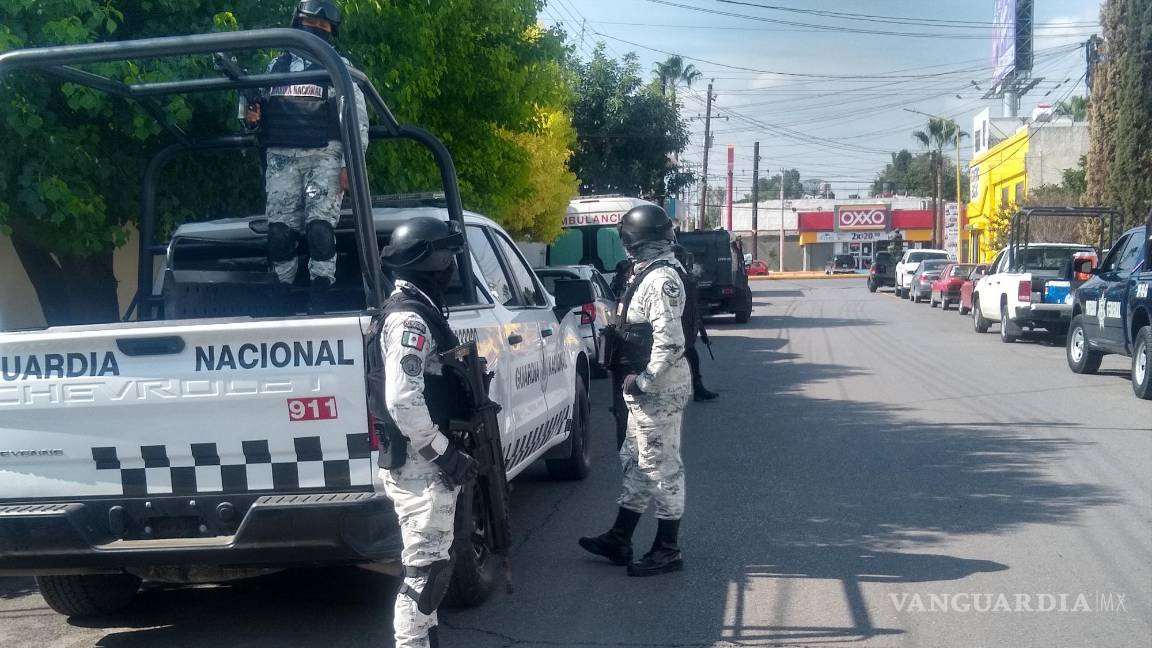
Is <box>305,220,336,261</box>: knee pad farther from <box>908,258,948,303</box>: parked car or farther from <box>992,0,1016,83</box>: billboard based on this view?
<box>992,0,1016,83</box>: billboard

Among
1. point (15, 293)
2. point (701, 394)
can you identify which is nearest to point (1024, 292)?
point (701, 394)

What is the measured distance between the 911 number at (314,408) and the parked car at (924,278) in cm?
3337

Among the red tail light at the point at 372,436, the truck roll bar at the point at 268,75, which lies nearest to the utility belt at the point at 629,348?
the truck roll bar at the point at 268,75

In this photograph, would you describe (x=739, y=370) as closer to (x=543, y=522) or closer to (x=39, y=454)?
(x=543, y=522)

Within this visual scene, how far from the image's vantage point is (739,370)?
653 inches

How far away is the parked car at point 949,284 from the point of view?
32312 millimetres

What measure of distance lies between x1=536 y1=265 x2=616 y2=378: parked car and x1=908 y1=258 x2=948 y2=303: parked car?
22054mm

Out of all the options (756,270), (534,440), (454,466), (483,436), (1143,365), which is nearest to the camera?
(454,466)

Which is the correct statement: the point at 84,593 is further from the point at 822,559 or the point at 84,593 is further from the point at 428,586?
the point at 822,559

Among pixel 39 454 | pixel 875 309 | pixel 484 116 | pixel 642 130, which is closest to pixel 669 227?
pixel 39 454

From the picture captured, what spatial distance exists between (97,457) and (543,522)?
333 cm

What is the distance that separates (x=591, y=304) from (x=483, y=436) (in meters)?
→ 10.0

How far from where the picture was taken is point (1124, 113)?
31.5 meters

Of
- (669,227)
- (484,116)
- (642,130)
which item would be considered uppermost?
(642,130)
